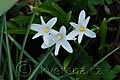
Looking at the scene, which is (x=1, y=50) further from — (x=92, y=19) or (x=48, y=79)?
(x=92, y=19)

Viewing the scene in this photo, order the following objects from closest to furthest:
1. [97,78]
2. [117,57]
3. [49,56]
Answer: [97,78]
[49,56]
[117,57]

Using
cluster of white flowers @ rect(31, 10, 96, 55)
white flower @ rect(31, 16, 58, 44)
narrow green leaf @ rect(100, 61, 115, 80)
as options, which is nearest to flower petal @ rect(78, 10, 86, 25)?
cluster of white flowers @ rect(31, 10, 96, 55)

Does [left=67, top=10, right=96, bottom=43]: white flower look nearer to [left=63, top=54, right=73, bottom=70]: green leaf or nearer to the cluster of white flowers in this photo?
the cluster of white flowers

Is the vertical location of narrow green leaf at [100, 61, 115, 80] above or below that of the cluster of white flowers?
below

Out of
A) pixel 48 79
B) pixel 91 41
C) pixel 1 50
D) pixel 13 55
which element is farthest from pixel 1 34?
pixel 91 41

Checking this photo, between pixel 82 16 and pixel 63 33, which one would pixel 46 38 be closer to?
pixel 63 33

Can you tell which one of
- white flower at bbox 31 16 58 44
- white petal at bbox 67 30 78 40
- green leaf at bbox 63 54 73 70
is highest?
white flower at bbox 31 16 58 44

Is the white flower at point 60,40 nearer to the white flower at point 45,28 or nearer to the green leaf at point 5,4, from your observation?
the white flower at point 45,28

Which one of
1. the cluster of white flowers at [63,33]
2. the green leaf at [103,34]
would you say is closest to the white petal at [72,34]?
the cluster of white flowers at [63,33]

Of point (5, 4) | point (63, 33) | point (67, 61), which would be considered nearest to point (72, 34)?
point (63, 33)

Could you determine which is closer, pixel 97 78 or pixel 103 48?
pixel 97 78

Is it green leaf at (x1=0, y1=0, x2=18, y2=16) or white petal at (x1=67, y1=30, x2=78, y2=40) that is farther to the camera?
green leaf at (x1=0, y1=0, x2=18, y2=16)
